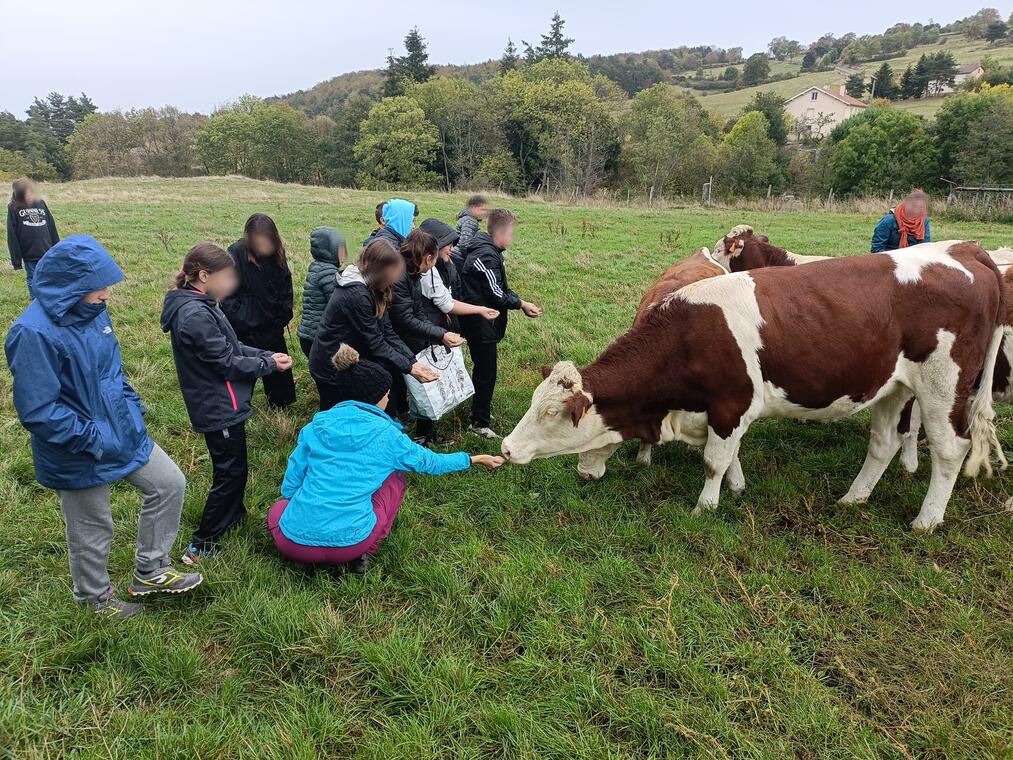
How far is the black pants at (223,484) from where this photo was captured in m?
3.71

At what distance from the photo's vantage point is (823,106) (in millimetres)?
78938

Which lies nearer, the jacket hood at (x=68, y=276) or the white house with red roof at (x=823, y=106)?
the jacket hood at (x=68, y=276)

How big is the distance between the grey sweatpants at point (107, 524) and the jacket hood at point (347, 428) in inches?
32.9

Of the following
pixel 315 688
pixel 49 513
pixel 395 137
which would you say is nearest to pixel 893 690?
pixel 315 688

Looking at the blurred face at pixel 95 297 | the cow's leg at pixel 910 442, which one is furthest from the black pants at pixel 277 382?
the cow's leg at pixel 910 442

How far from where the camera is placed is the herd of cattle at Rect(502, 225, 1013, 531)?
4.19m

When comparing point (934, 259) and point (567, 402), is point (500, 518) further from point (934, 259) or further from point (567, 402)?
point (934, 259)

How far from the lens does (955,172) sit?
124ft

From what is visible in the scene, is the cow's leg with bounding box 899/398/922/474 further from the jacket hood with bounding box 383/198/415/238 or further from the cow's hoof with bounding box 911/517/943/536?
the jacket hood with bounding box 383/198/415/238

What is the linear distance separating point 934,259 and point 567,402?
2.86m

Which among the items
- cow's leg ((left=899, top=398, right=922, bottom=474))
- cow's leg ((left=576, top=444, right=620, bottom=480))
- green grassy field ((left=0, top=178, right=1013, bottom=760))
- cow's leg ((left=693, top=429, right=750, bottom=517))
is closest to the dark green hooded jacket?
green grassy field ((left=0, top=178, right=1013, bottom=760))

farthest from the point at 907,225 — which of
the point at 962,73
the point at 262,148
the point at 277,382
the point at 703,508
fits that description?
the point at 962,73

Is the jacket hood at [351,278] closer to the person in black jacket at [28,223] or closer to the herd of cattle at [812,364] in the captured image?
the herd of cattle at [812,364]

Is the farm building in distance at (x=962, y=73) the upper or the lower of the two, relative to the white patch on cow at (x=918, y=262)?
upper
